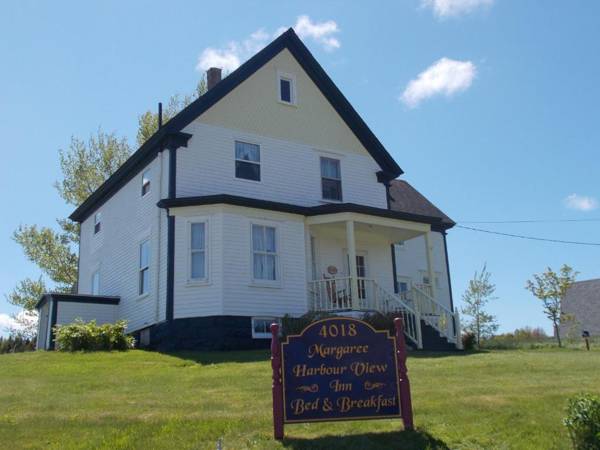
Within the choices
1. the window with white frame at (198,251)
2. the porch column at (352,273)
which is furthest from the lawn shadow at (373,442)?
the window with white frame at (198,251)

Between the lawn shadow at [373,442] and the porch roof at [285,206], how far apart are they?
440 inches

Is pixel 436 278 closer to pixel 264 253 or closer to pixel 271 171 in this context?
pixel 271 171

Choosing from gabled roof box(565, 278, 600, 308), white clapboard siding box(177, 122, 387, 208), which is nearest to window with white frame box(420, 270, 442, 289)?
white clapboard siding box(177, 122, 387, 208)

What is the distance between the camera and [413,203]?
30812mm

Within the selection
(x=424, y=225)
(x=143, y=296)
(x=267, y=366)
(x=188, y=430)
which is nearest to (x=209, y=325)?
(x=143, y=296)

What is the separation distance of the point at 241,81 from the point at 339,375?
1447 centimetres

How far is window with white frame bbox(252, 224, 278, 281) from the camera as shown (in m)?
19.1

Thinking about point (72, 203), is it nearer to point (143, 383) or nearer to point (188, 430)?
point (143, 383)

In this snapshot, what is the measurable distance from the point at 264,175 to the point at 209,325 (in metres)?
5.30

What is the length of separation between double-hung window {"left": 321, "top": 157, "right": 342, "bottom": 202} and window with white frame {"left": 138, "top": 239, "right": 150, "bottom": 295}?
5.86 metres

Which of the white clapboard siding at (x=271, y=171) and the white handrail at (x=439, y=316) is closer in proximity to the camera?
the white handrail at (x=439, y=316)

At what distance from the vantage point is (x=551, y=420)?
880 cm

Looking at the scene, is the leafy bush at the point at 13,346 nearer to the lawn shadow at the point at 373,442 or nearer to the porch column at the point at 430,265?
the porch column at the point at 430,265

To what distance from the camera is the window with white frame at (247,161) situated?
20.7 metres
